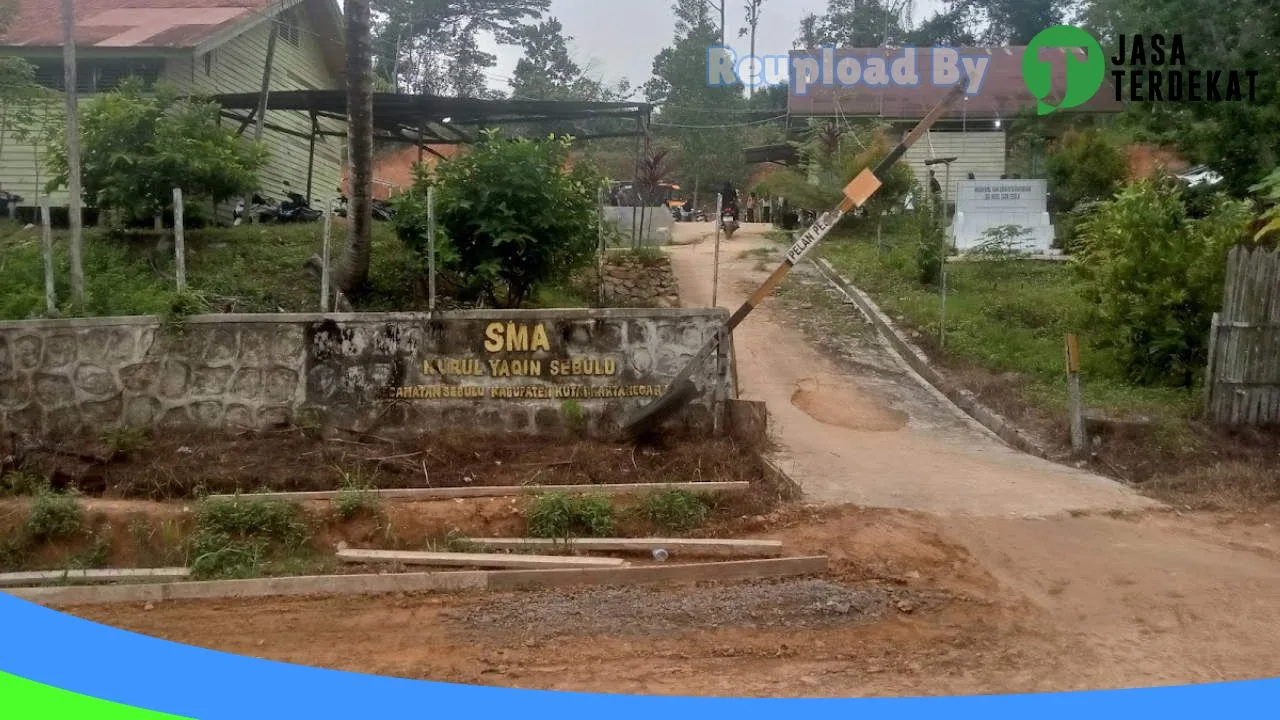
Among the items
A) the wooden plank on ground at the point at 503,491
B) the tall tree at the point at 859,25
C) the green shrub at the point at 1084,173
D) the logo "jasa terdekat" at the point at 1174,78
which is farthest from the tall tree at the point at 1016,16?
the wooden plank on ground at the point at 503,491

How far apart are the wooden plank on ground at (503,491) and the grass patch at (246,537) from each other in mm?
311

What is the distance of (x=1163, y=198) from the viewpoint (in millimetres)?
11766

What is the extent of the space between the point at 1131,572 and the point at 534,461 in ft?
15.1

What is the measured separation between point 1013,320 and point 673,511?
8659mm

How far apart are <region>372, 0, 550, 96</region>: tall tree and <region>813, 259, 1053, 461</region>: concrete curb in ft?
39.8

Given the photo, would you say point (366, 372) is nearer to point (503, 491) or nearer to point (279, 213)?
point (503, 491)

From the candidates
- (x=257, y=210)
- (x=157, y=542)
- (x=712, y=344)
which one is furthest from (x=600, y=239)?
(x=257, y=210)

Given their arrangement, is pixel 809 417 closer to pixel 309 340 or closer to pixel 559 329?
pixel 559 329

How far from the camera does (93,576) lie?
689 cm

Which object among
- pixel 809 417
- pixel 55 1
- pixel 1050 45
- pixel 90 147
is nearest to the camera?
pixel 809 417

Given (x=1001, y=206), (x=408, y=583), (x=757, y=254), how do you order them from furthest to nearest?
(x=757, y=254), (x=1001, y=206), (x=408, y=583)

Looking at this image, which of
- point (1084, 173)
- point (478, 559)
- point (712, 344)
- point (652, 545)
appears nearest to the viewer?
point (478, 559)

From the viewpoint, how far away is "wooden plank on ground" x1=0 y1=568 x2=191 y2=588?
6820mm

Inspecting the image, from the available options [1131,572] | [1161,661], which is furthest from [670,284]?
[1161,661]
